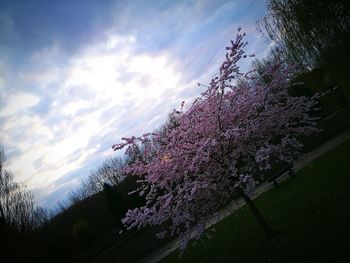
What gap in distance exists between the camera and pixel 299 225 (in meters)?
7.66

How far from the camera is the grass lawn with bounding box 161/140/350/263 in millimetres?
6223

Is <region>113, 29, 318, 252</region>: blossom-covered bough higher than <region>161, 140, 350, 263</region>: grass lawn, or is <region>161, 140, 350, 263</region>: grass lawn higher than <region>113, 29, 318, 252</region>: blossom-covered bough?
<region>113, 29, 318, 252</region>: blossom-covered bough

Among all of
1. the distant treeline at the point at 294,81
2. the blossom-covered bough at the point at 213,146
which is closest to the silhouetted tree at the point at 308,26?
the distant treeline at the point at 294,81

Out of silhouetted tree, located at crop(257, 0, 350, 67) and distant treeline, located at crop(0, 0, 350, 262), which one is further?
silhouetted tree, located at crop(257, 0, 350, 67)

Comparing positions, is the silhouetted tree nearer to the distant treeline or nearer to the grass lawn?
the distant treeline

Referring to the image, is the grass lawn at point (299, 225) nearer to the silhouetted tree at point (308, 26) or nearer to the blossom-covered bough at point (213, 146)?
the blossom-covered bough at point (213, 146)

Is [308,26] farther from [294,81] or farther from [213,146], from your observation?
[213,146]

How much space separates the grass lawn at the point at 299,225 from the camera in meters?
6.22

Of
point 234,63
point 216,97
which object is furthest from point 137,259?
point 234,63

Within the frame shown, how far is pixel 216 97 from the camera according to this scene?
710 centimetres

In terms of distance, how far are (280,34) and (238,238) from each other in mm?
8909

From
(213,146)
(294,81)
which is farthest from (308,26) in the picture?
(213,146)

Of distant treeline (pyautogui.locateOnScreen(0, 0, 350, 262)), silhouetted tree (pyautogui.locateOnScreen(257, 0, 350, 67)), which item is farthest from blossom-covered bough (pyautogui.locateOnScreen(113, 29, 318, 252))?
silhouetted tree (pyautogui.locateOnScreen(257, 0, 350, 67))

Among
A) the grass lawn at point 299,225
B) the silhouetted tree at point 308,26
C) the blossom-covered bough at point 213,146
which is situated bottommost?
the grass lawn at point 299,225
